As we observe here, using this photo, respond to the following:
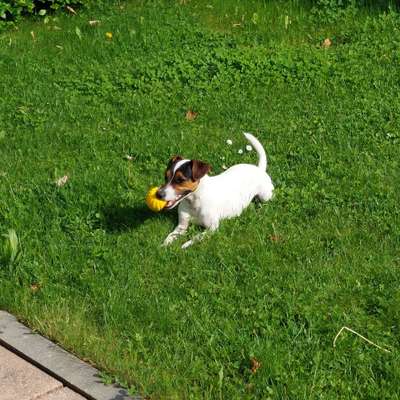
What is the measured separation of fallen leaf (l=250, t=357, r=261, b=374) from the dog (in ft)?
4.35

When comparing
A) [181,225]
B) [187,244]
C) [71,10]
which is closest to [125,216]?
[181,225]

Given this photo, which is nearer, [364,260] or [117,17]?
[364,260]

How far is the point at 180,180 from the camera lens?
5.11m

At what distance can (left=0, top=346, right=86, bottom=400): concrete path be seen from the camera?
13.2ft

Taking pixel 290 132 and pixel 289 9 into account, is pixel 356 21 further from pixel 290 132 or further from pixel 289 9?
pixel 290 132

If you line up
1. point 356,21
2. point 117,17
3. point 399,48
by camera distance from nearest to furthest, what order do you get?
point 399,48 → point 356,21 → point 117,17

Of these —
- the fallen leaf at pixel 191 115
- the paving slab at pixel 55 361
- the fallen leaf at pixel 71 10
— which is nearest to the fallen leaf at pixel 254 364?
the paving slab at pixel 55 361

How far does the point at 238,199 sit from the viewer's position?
5594mm

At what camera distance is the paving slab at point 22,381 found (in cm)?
404

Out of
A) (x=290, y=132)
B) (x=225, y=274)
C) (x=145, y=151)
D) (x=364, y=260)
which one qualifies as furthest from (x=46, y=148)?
(x=364, y=260)

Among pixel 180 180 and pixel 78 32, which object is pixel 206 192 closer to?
pixel 180 180

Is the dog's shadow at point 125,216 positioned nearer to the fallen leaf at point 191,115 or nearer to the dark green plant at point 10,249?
the dark green plant at point 10,249

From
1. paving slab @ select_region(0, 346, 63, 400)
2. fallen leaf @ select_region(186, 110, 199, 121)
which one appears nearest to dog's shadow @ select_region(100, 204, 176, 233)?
paving slab @ select_region(0, 346, 63, 400)

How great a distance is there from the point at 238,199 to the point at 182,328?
1.39 metres
